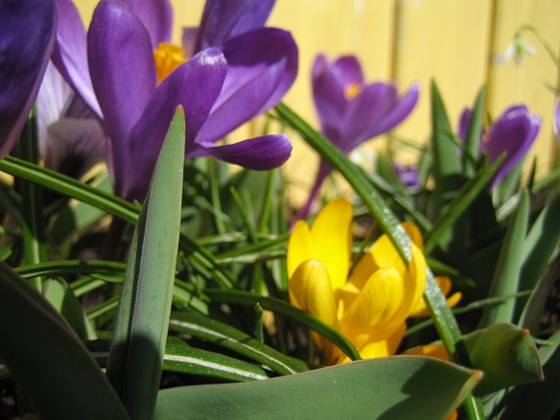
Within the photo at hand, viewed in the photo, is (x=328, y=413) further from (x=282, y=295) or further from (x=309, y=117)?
(x=309, y=117)

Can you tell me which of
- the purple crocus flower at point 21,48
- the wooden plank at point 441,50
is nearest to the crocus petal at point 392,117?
the purple crocus flower at point 21,48

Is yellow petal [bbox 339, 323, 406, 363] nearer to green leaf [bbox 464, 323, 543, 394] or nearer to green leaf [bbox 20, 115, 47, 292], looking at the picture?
green leaf [bbox 464, 323, 543, 394]

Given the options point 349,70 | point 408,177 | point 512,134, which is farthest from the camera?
point 408,177

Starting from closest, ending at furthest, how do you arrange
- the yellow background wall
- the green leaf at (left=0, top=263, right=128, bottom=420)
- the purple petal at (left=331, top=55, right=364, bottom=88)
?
the green leaf at (left=0, top=263, right=128, bottom=420)
the purple petal at (left=331, top=55, right=364, bottom=88)
the yellow background wall

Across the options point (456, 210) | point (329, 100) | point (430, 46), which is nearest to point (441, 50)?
point (430, 46)

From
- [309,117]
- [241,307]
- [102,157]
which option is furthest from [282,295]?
[309,117]

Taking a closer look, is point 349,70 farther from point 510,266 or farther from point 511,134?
point 510,266

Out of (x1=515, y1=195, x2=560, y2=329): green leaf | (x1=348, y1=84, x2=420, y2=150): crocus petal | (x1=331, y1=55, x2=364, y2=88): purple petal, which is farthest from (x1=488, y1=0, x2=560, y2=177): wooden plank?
(x1=515, y1=195, x2=560, y2=329): green leaf
